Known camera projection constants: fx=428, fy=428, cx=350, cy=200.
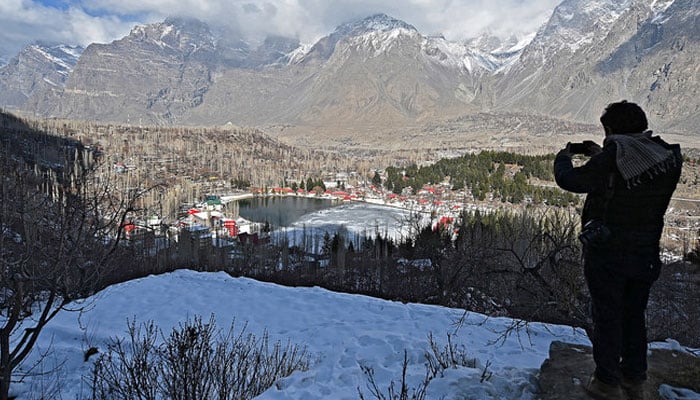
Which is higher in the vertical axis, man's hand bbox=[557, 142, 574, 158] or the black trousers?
man's hand bbox=[557, 142, 574, 158]

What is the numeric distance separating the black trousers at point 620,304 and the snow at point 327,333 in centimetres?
78

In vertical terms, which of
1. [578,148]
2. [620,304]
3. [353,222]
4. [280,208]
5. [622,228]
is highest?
[578,148]

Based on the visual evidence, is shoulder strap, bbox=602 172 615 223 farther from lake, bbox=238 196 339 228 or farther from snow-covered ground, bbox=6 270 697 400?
lake, bbox=238 196 339 228

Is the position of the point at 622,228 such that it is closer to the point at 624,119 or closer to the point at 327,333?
the point at 624,119

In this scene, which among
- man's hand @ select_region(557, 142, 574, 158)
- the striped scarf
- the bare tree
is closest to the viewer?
the striped scarf

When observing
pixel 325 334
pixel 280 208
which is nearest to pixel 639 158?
pixel 325 334

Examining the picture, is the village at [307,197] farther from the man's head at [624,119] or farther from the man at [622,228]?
the man's head at [624,119]

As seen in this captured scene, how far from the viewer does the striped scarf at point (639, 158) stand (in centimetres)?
302

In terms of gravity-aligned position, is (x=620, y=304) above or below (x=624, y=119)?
below

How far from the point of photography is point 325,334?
748cm

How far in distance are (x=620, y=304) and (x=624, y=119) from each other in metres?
1.42

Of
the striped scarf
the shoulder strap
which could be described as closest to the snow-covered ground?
the shoulder strap

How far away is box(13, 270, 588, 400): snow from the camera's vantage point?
14.5 feet

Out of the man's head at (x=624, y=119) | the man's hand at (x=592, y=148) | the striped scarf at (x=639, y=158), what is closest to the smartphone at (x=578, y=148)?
the man's hand at (x=592, y=148)
